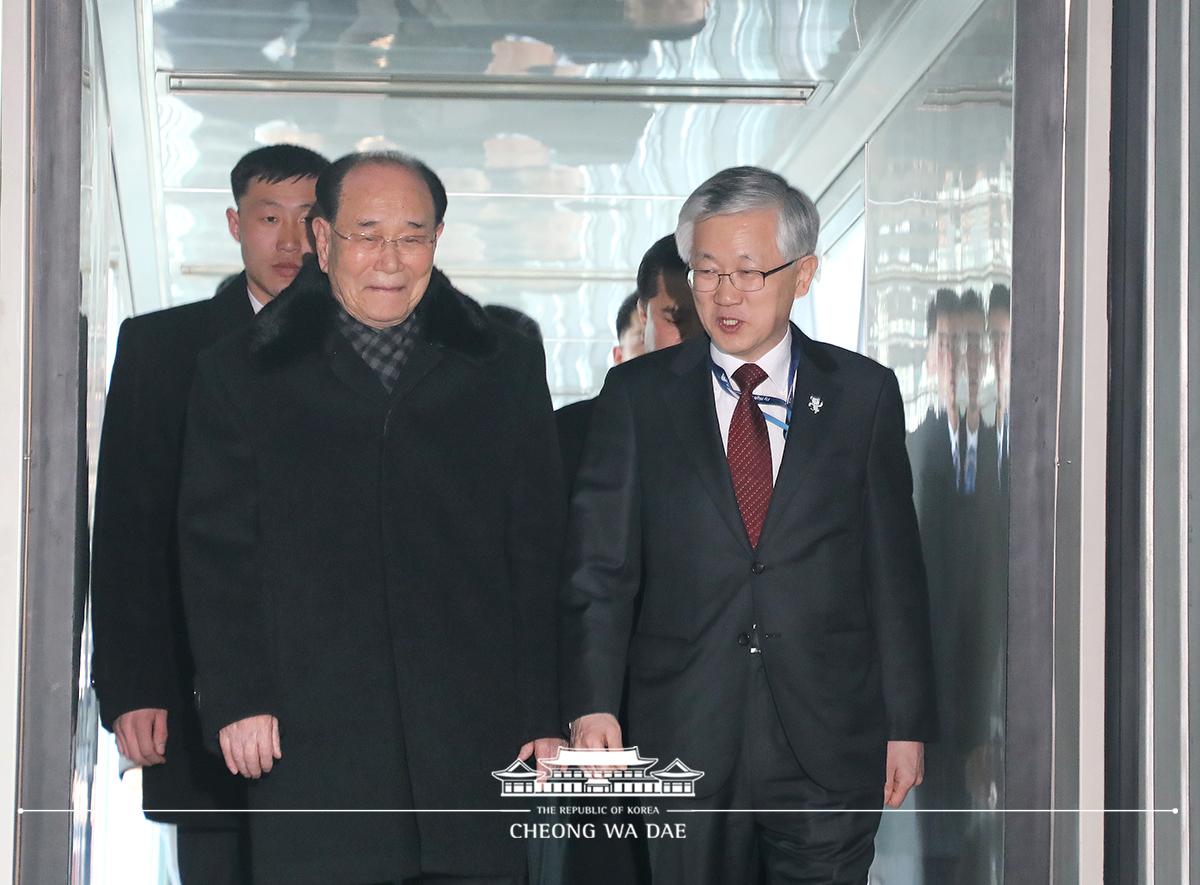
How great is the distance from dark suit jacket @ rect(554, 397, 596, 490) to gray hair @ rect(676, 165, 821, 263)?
1.31 feet

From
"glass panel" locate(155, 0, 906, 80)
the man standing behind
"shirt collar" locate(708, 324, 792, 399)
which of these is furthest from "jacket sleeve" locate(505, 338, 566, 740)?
"glass panel" locate(155, 0, 906, 80)

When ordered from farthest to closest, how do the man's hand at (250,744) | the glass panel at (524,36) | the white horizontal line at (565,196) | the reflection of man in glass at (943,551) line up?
the white horizontal line at (565,196)
the glass panel at (524,36)
the reflection of man in glass at (943,551)
the man's hand at (250,744)

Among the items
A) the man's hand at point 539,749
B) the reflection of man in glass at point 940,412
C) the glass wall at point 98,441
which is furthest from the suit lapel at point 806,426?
the glass wall at point 98,441

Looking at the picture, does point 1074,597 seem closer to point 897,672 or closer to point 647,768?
point 897,672

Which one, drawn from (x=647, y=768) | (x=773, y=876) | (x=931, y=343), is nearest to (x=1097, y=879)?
(x=773, y=876)

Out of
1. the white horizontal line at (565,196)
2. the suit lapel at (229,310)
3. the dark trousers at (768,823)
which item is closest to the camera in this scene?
the dark trousers at (768,823)

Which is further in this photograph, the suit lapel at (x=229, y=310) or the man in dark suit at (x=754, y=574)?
the suit lapel at (x=229, y=310)

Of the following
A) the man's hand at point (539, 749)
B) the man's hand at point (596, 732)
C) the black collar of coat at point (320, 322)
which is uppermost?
the black collar of coat at point (320, 322)

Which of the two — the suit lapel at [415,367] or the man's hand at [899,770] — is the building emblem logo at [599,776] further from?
the suit lapel at [415,367]

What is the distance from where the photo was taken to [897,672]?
124 inches

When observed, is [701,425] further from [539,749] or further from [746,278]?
[539,749]

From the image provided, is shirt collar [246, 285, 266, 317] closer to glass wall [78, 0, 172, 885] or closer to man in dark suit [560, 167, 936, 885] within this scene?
glass wall [78, 0, 172, 885]

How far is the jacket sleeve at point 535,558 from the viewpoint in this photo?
3.06 m

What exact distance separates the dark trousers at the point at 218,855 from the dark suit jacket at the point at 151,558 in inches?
1.0
